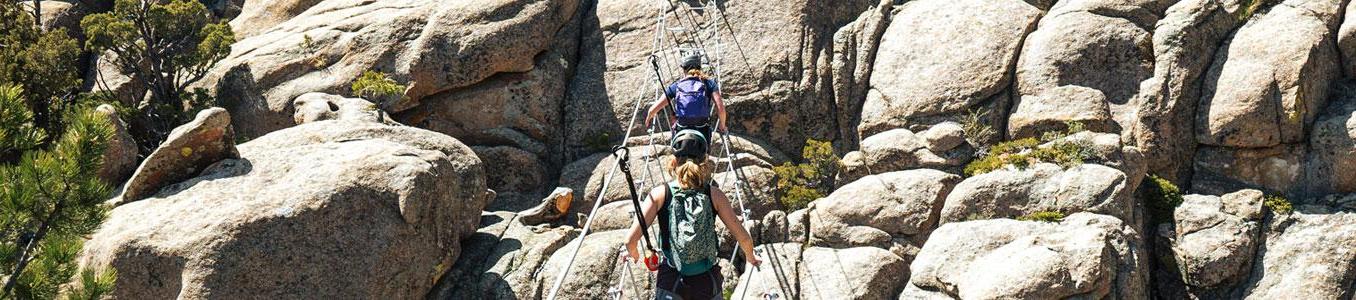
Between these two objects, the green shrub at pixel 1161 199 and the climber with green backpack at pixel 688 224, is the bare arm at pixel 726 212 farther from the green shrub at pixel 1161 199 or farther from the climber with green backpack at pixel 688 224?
the green shrub at pixel 1161 199

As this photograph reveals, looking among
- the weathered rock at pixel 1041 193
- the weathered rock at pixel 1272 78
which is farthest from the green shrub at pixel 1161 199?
the weathered rock at pixel 1272 78

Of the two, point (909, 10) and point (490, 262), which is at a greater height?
point (909, 10)

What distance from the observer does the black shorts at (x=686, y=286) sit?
468 inches

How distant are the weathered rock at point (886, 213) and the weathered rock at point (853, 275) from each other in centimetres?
50

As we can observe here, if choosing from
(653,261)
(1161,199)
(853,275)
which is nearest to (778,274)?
(853,275)

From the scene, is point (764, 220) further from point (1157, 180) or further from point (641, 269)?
point (1157, 180)

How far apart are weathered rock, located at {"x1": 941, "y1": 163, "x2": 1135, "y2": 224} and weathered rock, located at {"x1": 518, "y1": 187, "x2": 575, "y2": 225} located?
769 cm

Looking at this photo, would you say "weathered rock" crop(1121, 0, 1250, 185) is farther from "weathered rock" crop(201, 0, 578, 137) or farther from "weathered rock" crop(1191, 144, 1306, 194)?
"weathered rock" crop(201, 0, 578, 137)

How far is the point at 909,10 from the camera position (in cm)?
2683

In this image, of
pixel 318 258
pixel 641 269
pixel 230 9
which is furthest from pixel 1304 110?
pixel 230 9

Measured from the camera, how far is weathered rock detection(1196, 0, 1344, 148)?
21.7 meters

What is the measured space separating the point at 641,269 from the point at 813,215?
3411 mm

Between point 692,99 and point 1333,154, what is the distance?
12006mm

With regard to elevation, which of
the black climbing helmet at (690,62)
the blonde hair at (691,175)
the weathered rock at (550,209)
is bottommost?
the weathered rock at (550,209)
